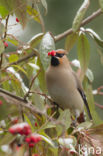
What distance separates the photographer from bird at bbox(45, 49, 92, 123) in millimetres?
2791

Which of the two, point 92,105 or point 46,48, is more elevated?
point 46,48

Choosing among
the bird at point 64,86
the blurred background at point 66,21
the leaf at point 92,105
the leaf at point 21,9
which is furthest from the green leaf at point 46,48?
the blurred background at point 66,21

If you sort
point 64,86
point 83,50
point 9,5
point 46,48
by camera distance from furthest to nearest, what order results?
point 64,86 → point 83,50 → point 46,48 → point 9,5

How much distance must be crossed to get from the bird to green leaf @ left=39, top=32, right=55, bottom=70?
71cm

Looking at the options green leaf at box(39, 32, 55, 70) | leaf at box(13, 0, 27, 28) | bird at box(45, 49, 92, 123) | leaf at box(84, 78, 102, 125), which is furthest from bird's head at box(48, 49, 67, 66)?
leaf at box(13, 0, 27, 28)

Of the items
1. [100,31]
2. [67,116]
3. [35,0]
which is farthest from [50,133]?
[100,31]

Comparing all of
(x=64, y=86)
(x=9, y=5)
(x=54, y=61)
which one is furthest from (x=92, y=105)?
(x=9, y=5)

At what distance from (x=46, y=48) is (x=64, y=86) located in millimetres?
865

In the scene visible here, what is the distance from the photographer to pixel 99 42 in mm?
2189

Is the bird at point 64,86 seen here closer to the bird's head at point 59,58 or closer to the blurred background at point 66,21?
the bird's head at point 59,58

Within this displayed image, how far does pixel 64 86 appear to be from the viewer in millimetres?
2842

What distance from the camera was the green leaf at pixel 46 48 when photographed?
1.95 meters

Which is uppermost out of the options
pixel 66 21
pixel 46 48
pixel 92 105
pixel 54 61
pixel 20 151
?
pixel 66 21

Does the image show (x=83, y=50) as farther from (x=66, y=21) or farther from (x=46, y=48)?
(x=66, y=21)
